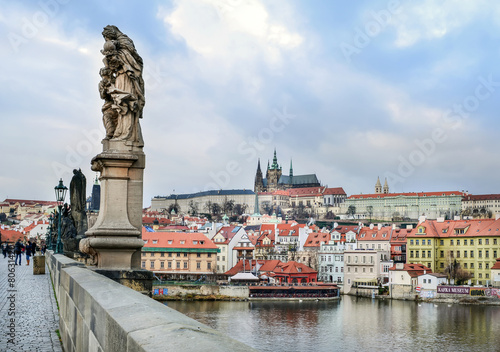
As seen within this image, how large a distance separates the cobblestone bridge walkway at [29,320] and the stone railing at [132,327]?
6.17ft

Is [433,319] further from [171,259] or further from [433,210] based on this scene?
[433,210]

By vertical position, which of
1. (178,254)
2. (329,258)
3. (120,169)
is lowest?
(329,258)

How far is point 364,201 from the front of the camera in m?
170

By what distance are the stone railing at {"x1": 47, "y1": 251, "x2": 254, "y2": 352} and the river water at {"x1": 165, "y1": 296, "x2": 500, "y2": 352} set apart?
25.4 m

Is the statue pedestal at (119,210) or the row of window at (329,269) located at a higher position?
the statue pedestal at (119,210)

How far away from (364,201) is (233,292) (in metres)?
120

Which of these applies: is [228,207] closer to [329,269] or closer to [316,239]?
[316,239]

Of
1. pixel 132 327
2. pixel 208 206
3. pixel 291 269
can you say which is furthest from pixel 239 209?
pixel 132 327

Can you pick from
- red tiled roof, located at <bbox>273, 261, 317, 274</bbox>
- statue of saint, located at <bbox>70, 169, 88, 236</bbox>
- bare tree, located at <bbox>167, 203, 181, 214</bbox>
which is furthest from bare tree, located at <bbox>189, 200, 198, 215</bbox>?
statue of saint, located at <bbox>70, 169, 88, 236</bbox>

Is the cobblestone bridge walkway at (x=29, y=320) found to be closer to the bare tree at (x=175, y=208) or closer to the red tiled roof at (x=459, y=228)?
the red tiled roof at (x=459, y=228)

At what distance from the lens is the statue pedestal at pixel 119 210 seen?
5.91m

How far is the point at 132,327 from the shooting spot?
2.22m

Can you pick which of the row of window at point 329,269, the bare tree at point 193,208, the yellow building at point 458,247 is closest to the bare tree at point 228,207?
the bare tree at point 193,208

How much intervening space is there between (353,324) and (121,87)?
3497 cm
